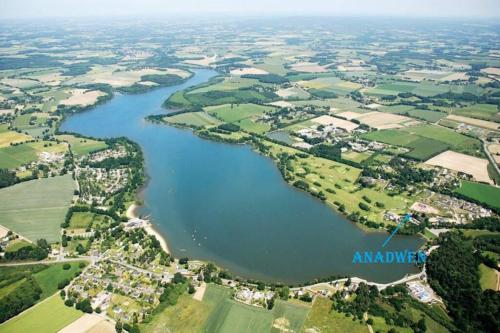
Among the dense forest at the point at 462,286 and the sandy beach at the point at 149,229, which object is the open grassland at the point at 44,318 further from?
the dense forest at the point at 462,286

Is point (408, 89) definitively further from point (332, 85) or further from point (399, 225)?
point (399, 225)

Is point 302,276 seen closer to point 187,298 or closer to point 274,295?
point 274,295

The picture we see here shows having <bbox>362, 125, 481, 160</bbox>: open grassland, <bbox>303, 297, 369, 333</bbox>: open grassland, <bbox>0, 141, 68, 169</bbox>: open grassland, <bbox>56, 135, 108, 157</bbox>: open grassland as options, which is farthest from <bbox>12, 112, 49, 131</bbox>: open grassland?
<bbox>303, 297, 369, 333</bbox>: open grassland

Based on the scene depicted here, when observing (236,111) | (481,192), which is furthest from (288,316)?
(236,111)

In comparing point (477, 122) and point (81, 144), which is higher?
point (477, 122)

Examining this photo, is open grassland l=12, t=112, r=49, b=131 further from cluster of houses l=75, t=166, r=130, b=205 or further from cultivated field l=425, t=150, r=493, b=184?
cultivated field l=425, t=150, r=493, b=184

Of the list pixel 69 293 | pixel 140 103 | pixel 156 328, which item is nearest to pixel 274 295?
pixel 156 328

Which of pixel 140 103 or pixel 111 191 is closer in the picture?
pixel 111 191
